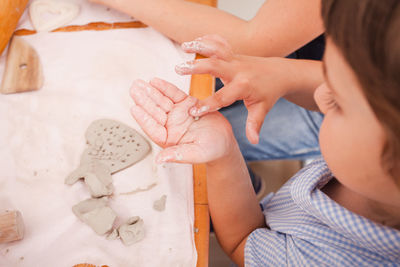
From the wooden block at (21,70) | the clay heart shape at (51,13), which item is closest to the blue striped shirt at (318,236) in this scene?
the wooden block at (21,70)

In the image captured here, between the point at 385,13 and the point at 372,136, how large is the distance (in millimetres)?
135

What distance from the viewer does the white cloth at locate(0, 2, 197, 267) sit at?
543 millimetres

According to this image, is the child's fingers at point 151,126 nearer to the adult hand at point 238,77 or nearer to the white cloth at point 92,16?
the adult hand at point 238,77

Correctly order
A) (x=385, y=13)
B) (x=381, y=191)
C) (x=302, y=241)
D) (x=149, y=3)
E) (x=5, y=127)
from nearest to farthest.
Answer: (x=385, y=13) → (x=381, y=191) → (x=302, y=241) → (x=5, y=127) → (x=149, y=3)

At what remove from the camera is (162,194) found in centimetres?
61

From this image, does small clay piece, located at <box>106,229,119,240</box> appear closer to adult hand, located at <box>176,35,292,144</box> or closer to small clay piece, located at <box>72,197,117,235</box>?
small clay piece, located at <box>72,197,117,235</box>

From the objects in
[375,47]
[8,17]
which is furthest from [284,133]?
[8,17]

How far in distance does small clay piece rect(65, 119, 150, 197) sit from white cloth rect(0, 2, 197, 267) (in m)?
0.02

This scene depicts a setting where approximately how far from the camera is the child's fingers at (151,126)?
1.87ft

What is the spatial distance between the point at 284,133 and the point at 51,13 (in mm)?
670

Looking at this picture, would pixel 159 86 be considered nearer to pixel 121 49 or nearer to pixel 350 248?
pixel 121 49

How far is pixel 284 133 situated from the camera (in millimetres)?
909

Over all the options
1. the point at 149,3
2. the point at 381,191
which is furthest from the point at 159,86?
the point at 381,191

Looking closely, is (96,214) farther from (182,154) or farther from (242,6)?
(242,6)
